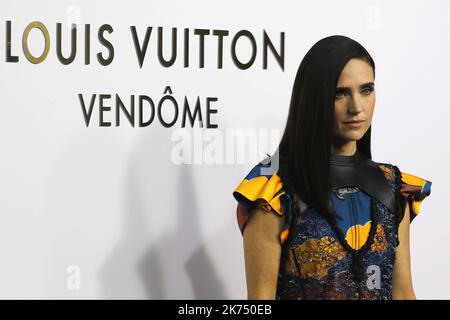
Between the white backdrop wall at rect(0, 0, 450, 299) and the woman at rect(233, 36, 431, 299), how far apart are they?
43 cm

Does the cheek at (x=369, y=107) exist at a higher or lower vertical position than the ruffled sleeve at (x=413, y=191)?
higher

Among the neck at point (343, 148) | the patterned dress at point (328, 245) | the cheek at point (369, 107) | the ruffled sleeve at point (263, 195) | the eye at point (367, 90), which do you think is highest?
the eye at point (367, 90)

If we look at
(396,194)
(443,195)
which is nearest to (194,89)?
(396,194)

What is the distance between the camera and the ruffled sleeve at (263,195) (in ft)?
6.39

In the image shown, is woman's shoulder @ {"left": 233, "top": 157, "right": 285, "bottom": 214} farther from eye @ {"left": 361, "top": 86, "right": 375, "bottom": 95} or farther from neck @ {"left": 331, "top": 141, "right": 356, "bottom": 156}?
eye @ {"left": 361, "top": 86, "right": 375, "bottom": 95}

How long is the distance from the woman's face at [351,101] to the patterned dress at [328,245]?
141 mm

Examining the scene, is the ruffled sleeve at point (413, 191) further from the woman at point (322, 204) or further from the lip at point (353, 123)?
the lip at point (353, 123)

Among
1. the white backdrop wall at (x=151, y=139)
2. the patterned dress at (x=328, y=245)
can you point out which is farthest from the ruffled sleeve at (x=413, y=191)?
the white backdrop wall at (x=151, y=139)

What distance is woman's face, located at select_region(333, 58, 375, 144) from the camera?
6.61ft

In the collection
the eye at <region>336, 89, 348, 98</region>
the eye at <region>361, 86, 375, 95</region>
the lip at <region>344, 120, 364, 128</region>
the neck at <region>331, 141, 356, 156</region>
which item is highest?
the eye at <region>361, 86, 375, 95</region>

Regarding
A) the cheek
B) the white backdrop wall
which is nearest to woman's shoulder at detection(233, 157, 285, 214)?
the cheek

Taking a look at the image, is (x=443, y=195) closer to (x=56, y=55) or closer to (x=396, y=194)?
(x=396, y=194)

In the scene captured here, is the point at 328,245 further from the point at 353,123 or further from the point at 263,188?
the point at 353,123
